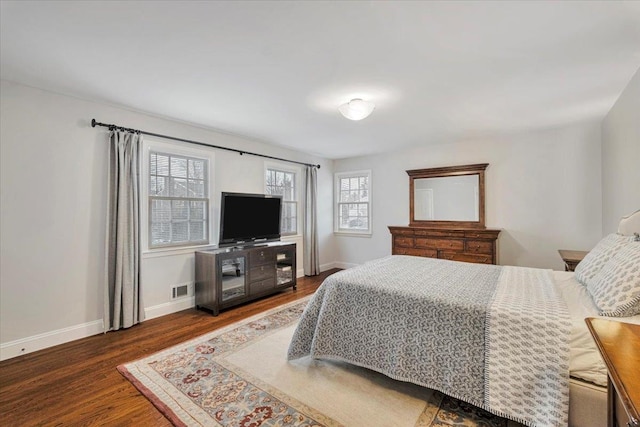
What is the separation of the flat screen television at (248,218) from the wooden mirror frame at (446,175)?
2.42m

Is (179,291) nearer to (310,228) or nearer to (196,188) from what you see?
(196,188)

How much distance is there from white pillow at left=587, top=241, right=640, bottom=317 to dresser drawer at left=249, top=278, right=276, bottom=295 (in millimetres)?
3513

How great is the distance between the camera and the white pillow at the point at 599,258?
208cm

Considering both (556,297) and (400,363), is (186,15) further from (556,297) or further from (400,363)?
(556,297)

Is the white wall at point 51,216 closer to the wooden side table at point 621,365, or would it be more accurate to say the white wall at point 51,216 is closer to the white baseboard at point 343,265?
the white baseboard at point 343,265

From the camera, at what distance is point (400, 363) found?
201cm

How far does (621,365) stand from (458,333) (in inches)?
39.5

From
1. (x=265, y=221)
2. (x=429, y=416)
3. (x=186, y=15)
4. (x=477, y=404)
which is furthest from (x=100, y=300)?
(x=477, y=404)

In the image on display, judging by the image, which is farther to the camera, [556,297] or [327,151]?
[327,151]

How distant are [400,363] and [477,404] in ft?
1.56

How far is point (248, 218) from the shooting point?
4344 mm

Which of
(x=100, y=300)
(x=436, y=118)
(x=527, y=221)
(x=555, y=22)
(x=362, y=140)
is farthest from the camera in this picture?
(x=362, y=140)

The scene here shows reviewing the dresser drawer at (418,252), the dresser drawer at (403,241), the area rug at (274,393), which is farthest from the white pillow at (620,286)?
the dresser drawer at (403,241)

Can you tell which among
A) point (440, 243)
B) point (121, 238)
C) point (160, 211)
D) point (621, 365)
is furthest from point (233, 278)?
point (621, 365)
